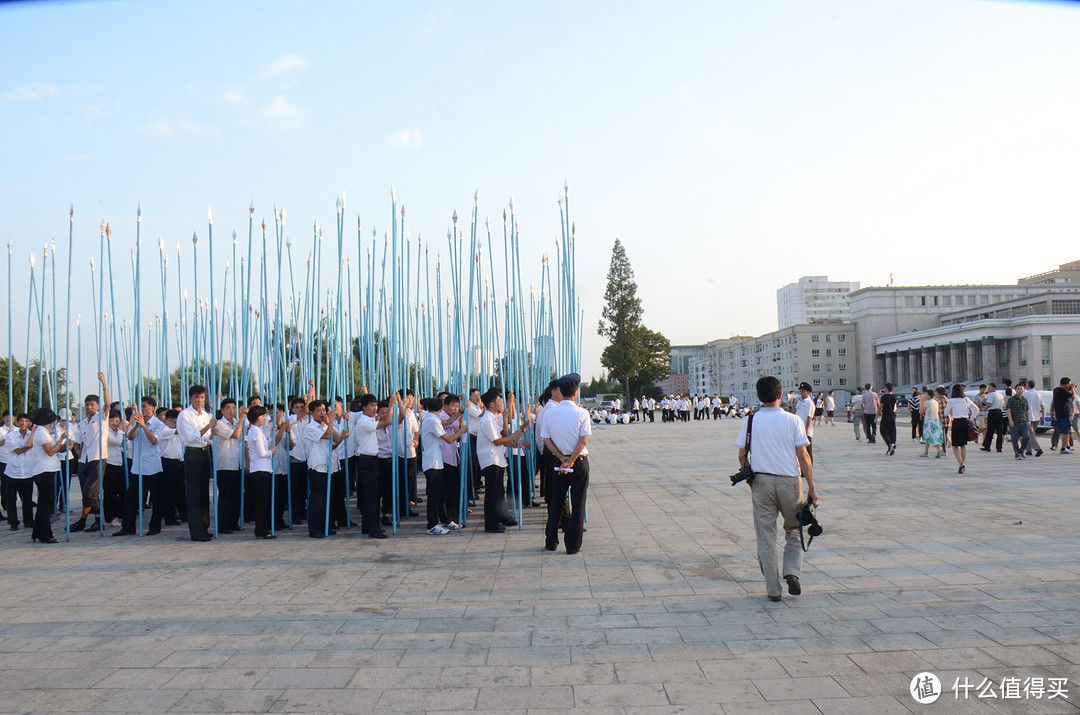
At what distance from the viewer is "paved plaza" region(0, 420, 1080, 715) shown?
3875mm

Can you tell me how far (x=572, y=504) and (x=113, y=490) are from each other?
6.35 meters

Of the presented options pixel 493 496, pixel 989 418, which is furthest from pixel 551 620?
pixel 989 418

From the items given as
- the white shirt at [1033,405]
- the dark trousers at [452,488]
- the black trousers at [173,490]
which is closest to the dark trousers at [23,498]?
the black trousers at [173,490]

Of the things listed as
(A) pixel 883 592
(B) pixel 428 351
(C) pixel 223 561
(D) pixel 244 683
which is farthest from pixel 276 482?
(A) pixel 883 592

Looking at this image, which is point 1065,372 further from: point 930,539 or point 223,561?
point 223,561

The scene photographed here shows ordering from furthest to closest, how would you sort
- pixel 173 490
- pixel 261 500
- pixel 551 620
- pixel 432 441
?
1. pixel 173 490
2. pixel 261 500
3. pixel 432 441
4. pixel 551 620

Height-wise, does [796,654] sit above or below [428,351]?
below

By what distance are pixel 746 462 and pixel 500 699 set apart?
2860 mm

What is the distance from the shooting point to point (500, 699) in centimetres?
378

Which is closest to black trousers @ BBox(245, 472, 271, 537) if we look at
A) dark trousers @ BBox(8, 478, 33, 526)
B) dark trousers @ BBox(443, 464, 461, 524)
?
dark trousers @ BBox(443, 464, 461, 524)

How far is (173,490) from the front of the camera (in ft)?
→ 31.8

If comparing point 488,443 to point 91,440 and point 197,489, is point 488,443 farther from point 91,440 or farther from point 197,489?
point 91,440

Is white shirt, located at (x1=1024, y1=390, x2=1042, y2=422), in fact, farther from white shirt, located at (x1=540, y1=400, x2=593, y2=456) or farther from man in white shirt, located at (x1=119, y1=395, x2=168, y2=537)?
man in white shirt, located at (x1=119, y1=395, x2=168, y2=537)

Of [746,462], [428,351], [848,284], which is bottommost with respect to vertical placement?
[746,462]
